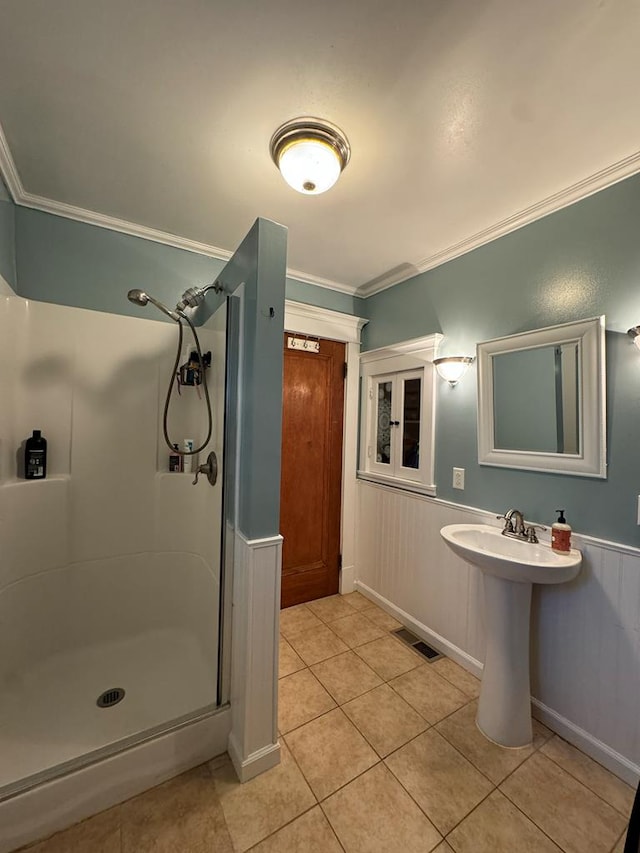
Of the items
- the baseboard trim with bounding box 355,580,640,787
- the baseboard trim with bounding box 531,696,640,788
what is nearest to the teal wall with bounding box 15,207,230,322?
the baseboard trim with bounding box 355,580,640,787

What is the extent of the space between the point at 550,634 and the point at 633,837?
3.17ft

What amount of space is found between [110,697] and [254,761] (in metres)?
0.77

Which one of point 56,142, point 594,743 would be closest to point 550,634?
point 594,743

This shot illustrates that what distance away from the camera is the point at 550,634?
165 centimetres

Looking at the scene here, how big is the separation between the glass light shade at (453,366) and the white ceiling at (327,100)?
2.40ft

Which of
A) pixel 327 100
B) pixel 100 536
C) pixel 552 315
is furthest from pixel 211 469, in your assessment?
pixel 552 315

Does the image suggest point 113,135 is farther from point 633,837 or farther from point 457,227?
point 633,837

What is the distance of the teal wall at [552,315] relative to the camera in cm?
144

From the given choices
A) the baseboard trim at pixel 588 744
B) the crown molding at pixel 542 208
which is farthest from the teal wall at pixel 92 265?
the baseboard trim at pixel 588 744

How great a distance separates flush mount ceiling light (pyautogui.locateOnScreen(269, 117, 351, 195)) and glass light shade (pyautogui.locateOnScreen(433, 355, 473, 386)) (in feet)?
3.73

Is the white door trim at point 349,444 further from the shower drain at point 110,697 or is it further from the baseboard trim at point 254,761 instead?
the shower drain at point 110,697

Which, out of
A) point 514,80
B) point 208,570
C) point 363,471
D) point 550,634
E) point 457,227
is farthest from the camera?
point 363,471

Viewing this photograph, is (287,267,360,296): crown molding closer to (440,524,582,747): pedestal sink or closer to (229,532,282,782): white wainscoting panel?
(229,532,282,782): white wainscoting panel

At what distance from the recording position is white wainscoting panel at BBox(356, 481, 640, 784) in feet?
4.60
